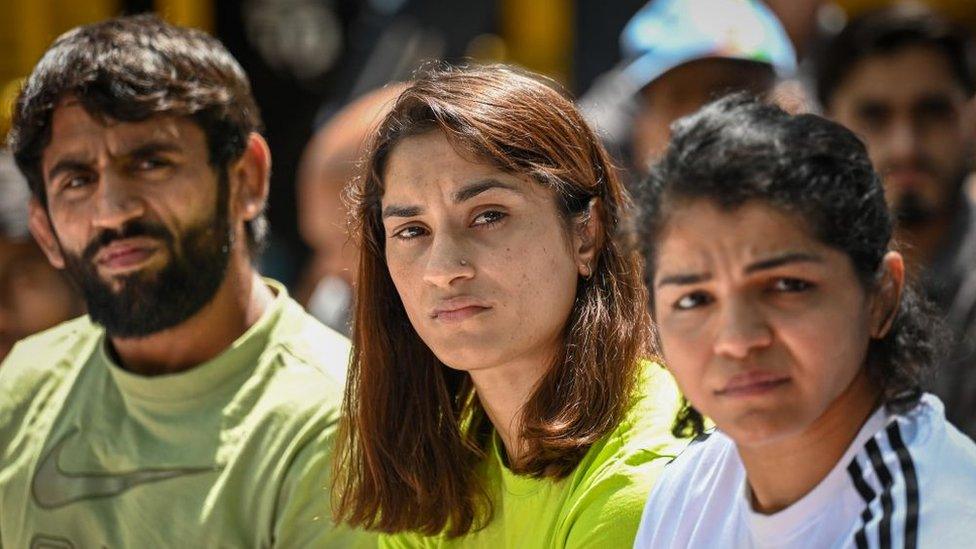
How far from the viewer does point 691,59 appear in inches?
177

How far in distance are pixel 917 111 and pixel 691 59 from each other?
66 centimetres

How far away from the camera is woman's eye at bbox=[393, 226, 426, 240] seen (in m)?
2.88

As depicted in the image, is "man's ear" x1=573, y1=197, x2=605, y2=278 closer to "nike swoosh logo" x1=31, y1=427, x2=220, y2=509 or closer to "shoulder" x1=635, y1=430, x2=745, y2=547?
"shoulder" x1=635, y1=430, x2=745, y2=547

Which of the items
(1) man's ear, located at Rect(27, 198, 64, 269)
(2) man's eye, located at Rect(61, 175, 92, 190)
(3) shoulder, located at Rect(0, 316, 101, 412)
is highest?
(2) man's eye, located at Rect(61, 175, 92, 190)

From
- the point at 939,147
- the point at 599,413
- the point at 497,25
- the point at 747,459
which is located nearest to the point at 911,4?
the point at 939,147

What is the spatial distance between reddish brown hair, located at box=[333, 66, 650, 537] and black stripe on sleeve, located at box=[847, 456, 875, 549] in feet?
2.22

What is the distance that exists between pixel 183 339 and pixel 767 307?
1759mm

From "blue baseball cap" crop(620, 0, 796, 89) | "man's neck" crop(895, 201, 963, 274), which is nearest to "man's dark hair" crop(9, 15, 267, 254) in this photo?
"blue baseball cap" crop(620, 0, 796, 89)

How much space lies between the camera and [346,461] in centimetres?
306

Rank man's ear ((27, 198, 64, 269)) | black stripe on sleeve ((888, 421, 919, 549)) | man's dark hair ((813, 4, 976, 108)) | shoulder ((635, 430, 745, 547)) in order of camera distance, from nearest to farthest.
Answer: black stripe on sleeve ((888, 421, 919, 549))
shoulder ((635, 430, 745, 547))
man's ear ((27, 198, 64, 269))
man's dark hair ((813, 4, 976, 108))

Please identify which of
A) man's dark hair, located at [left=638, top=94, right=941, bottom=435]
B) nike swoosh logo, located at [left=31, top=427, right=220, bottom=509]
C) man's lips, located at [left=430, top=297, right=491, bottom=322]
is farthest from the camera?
nike swoosh logo, located at [left=31, top=427, right=220, bottom=509]

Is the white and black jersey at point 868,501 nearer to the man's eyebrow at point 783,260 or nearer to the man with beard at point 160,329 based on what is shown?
the man's eyebrow at point 783,260

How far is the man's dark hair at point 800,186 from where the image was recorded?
2.17 metres

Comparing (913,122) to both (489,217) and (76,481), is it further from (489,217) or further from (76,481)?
(76,481)
